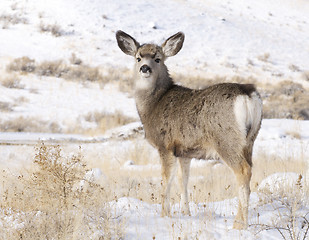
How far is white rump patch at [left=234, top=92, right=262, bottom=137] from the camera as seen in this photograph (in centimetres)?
472

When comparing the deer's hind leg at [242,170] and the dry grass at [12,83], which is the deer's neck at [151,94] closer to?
the deer's hind leg at [242,170]

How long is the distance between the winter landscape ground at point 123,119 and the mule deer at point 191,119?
0.59m

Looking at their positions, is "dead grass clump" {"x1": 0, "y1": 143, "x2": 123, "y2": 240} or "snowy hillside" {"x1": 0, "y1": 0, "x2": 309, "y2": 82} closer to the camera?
"dead grass clump" {"x1": 0, "y1": 143, "x2": 123, "y2": 240}

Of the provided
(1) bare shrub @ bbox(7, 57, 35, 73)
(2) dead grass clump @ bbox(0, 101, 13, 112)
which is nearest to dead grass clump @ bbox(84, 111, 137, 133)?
(2) dead grass clump @ bbox(0, 101, 13, 112)

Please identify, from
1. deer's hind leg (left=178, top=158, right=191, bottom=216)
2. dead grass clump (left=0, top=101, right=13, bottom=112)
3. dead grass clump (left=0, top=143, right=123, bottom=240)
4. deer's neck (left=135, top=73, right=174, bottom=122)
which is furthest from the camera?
dead grass clump (left=0, top=101, right=13, bottom=112)

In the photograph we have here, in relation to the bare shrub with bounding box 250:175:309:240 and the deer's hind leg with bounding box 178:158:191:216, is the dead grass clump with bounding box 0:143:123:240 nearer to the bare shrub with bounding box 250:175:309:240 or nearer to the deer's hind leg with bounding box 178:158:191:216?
the deer's hind leg with bounding box 178:158:191:216

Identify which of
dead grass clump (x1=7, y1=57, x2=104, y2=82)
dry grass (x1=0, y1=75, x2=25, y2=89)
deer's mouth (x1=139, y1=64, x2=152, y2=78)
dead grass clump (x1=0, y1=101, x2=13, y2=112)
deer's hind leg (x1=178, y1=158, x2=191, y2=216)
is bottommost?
dead grass clump (x1=7, y1=57, x2=104, y2=82)

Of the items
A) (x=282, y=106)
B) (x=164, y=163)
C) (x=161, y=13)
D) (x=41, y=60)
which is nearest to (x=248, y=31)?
(x=161, y=13)

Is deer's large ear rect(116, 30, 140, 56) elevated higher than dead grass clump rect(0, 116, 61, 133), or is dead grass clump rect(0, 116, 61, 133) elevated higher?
deer's large ear rect(116, 30, 140, 56)

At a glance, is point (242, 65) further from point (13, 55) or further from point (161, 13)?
point (13, 55)

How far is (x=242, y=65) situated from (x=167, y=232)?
2419 centimetres

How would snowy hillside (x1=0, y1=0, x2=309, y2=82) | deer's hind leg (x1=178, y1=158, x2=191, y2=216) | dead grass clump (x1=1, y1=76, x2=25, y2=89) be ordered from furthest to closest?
snowy hillside (x1=0, y1=0, x2=309, y2=82)
dead grass clump (x1=1, y1=76, x2=25, y2=89)
deer's hind leg (x1=178, y1=158, x2=191, y2=216)

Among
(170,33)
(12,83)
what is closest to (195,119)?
(12,83)

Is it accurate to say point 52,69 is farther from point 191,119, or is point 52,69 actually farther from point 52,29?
point 191,119
